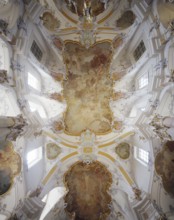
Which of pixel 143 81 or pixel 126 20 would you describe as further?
pixel 143 81

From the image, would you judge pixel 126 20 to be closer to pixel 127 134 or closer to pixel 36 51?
pixel 36 51

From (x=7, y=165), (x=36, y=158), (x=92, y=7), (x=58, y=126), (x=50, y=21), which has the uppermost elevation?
(x=92, y=7)

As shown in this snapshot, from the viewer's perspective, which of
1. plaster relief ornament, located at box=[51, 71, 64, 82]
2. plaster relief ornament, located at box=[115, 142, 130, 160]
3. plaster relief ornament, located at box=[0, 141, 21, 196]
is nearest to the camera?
plaster relief ornament, located at box=[0, 141, 21, 196]

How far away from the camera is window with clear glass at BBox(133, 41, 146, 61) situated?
32.0ft

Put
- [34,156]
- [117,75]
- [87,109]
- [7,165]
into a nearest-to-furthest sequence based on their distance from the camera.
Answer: [7,165]
[34,156]
[117,75]
[87,109]

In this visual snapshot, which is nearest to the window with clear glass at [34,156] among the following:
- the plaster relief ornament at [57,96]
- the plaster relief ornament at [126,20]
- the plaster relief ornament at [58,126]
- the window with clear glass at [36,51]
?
the plaster relief ornament at [58,126]

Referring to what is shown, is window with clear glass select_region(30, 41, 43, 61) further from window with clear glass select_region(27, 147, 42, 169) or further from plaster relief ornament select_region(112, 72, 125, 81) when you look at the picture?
window with clear glass select_region(27, 147, 42, 169)

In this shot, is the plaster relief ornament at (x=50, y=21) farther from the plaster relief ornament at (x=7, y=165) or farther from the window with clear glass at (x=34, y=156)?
the window with clear glass at (x=34, y=156)

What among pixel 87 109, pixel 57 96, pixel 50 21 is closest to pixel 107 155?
pixel 87 109

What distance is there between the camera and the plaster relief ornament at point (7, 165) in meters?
6.74

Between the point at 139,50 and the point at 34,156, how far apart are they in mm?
10932

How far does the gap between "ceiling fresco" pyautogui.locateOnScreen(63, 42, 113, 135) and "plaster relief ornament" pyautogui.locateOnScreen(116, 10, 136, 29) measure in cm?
147

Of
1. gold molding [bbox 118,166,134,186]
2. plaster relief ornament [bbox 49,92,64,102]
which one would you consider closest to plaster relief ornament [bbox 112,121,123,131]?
gold molding [bbox 118,166,134,186]

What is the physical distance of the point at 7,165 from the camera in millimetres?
7090
